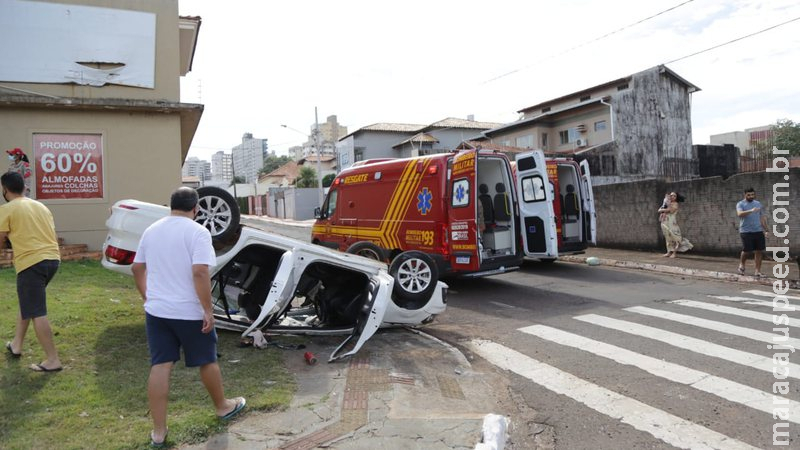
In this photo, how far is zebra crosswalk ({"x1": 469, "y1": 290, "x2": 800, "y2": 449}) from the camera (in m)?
3.97

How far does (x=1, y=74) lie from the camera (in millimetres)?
11977

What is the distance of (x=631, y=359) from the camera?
17.9ft

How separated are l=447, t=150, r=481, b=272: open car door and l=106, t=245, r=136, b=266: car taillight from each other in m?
4.95

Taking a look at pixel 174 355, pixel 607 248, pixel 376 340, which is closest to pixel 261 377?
pixel 174 355

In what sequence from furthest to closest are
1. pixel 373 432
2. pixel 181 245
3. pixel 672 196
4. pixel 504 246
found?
1. pixel 672 196
2. pixel 504 246
3. pixel 373 432
4. pixel 181 245

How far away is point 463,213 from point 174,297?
5.92 m

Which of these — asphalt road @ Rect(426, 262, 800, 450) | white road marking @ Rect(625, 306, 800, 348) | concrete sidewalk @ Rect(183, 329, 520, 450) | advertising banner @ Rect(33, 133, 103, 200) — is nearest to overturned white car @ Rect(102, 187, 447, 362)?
concrete sidewalk @ Rect(183, 329, 520, 450)

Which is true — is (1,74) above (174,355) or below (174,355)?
above

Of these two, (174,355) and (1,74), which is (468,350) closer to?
(174,355)

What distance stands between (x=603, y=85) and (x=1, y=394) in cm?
3903

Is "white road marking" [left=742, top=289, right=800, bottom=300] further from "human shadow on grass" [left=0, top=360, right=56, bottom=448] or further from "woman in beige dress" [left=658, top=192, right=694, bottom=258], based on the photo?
"human shadow on grass" [left=0, top=360, right=56, bottom=448]

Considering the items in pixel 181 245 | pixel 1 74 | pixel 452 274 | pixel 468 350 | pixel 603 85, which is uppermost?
pixel 603 85

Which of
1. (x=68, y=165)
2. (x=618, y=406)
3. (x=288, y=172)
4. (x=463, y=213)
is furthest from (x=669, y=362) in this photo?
(x=288, y=172)

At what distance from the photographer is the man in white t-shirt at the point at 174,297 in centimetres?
348
